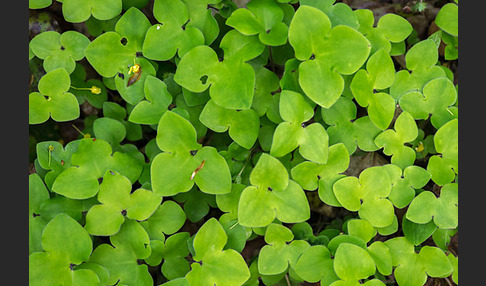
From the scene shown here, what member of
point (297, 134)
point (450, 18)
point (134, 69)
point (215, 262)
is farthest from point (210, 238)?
point (450, 18)

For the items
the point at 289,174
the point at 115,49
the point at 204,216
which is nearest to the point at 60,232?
the point at 204,216

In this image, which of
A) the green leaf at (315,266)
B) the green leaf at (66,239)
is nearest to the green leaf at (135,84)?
the green leaf at (66,239)

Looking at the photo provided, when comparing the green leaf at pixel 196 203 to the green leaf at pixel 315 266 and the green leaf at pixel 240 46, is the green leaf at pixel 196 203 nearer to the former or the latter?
the green leaf at pixel 315 266

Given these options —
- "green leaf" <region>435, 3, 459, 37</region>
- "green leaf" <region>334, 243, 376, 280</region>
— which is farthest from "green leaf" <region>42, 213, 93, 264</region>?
"green leaf" <region>435, 3, 459, 37</region>

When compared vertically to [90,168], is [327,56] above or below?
above

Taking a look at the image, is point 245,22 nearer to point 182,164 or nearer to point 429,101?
point 182,164

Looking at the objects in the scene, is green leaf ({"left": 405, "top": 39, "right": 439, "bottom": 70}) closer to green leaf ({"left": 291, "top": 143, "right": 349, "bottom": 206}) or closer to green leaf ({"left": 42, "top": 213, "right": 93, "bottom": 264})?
green leaf ({"left": 291, "top": 143, "right": 349, "bottom": 206})

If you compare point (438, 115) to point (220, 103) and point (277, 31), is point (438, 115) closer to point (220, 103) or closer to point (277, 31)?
point (277, 31)
